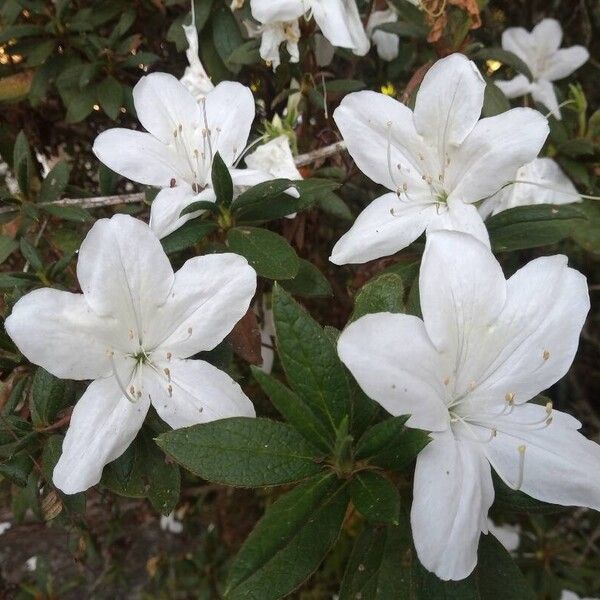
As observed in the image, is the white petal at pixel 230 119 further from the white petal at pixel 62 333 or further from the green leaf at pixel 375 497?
the green leaf at pixel 375 497

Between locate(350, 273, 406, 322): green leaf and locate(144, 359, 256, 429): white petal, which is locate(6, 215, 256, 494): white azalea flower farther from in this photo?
locate(350, 273, 406, 322): green leaf

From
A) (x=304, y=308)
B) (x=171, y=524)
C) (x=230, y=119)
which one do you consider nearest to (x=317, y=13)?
(x=230, y=119)

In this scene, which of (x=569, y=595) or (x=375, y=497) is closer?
(x=375, y=497)

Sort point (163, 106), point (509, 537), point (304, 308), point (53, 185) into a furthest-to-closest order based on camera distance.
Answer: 1. point (509, 537)
2. point (53, 185)
3. point (163, 106)
4. point (304, 308)

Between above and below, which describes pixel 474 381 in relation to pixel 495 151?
below

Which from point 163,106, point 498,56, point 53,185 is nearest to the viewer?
point 163,106

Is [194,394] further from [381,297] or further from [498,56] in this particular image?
[498,56]

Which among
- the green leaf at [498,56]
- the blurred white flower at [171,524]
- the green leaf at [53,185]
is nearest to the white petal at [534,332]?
the green leaf at [498,56]
